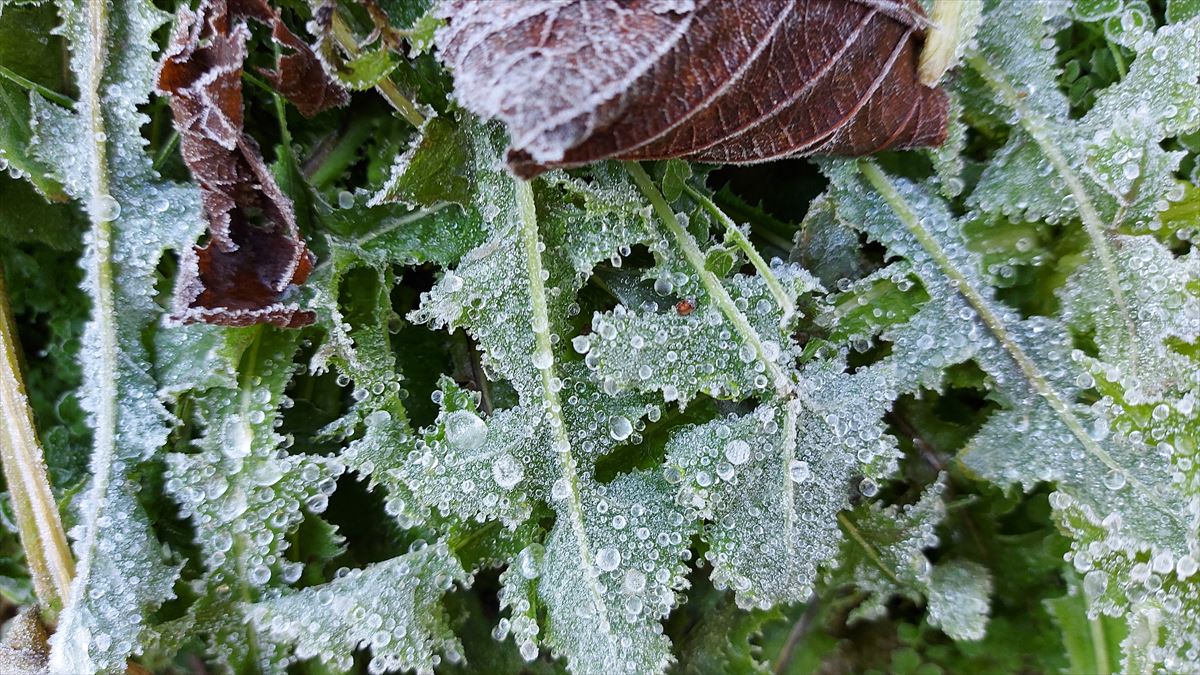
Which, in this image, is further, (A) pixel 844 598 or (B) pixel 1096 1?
(A) pixel 844 598

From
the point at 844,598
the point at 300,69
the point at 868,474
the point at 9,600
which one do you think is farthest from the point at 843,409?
the point at 9,600

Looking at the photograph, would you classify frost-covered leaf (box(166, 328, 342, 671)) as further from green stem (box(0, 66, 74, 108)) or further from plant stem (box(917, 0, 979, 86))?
plant stem (box(917, 0, 979, 86))

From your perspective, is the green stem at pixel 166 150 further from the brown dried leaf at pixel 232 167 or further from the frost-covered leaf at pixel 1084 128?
the frost-covered leaf at pixel 1084 128

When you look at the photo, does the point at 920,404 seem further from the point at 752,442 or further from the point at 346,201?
the point at 346,201

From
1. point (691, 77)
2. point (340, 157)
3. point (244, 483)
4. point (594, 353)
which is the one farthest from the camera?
point (340, 157)

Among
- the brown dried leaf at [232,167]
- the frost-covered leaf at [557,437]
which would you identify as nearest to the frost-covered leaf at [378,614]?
the frost-covered leaf at [557,437]

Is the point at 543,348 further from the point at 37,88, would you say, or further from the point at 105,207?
the point at 37,88

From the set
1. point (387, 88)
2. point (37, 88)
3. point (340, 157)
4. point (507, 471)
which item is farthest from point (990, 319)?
point (37, 88)
